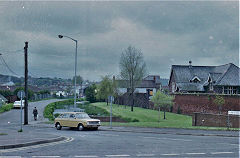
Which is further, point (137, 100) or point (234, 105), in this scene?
point (137, 100)

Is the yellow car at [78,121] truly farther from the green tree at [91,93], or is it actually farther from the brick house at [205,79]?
the green tree at [91,93]

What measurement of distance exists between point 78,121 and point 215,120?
12.3 metres

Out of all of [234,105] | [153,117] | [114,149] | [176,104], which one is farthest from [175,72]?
[114,149]

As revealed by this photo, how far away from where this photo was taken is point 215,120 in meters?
28.1

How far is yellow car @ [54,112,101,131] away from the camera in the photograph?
26.1 metres

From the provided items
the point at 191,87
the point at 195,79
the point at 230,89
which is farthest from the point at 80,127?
the point at 195,79

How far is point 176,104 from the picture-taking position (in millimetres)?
47406

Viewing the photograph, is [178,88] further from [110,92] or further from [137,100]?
[110,92]

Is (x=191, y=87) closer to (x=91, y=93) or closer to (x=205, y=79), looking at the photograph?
(x=205, y=79)

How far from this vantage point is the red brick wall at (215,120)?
26266mm

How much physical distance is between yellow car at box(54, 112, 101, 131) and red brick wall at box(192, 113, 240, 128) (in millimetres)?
9531

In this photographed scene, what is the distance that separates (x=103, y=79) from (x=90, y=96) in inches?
593

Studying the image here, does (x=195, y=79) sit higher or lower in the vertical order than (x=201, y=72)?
lower

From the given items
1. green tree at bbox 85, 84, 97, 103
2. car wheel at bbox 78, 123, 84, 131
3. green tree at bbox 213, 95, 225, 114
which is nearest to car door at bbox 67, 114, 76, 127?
car wheel at bbox 78, 123, 84, 131
